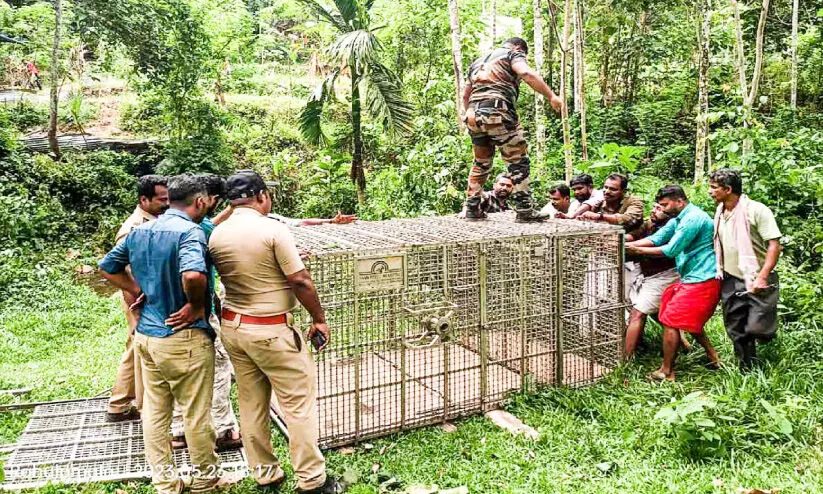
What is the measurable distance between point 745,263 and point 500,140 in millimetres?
2230

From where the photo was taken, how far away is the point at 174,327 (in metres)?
3.43

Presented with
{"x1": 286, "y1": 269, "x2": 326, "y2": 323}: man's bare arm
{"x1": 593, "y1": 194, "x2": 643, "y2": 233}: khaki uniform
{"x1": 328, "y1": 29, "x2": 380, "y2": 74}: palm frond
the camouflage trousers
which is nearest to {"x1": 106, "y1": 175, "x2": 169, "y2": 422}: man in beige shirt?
{"x1": 286, "y1": 269, "x2": 326, "y2": 323}: man's bare arm

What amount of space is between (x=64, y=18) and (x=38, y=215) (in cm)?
495

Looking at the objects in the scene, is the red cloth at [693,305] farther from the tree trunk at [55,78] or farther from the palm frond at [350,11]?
the tree trunk at [55,78]

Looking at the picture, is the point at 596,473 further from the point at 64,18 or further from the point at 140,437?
the point at 64,18

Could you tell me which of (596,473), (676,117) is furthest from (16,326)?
(676,117)

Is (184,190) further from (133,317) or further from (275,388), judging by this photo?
(275,388)

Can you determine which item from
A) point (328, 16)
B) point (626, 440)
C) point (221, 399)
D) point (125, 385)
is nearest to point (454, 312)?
point (626, 440)

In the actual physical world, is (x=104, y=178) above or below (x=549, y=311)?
above

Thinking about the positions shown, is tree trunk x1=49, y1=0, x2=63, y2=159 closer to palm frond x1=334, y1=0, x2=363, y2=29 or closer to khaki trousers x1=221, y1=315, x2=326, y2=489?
palm frond x1=334, y1=0, x2=363, y2=29

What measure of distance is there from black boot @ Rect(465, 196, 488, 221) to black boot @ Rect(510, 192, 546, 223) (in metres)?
0.39

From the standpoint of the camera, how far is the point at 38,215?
10.9 metres

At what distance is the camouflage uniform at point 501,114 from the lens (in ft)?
18.2

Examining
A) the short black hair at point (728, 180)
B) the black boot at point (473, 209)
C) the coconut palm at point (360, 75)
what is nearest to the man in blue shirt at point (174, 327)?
the black boot at point (473, 209)
